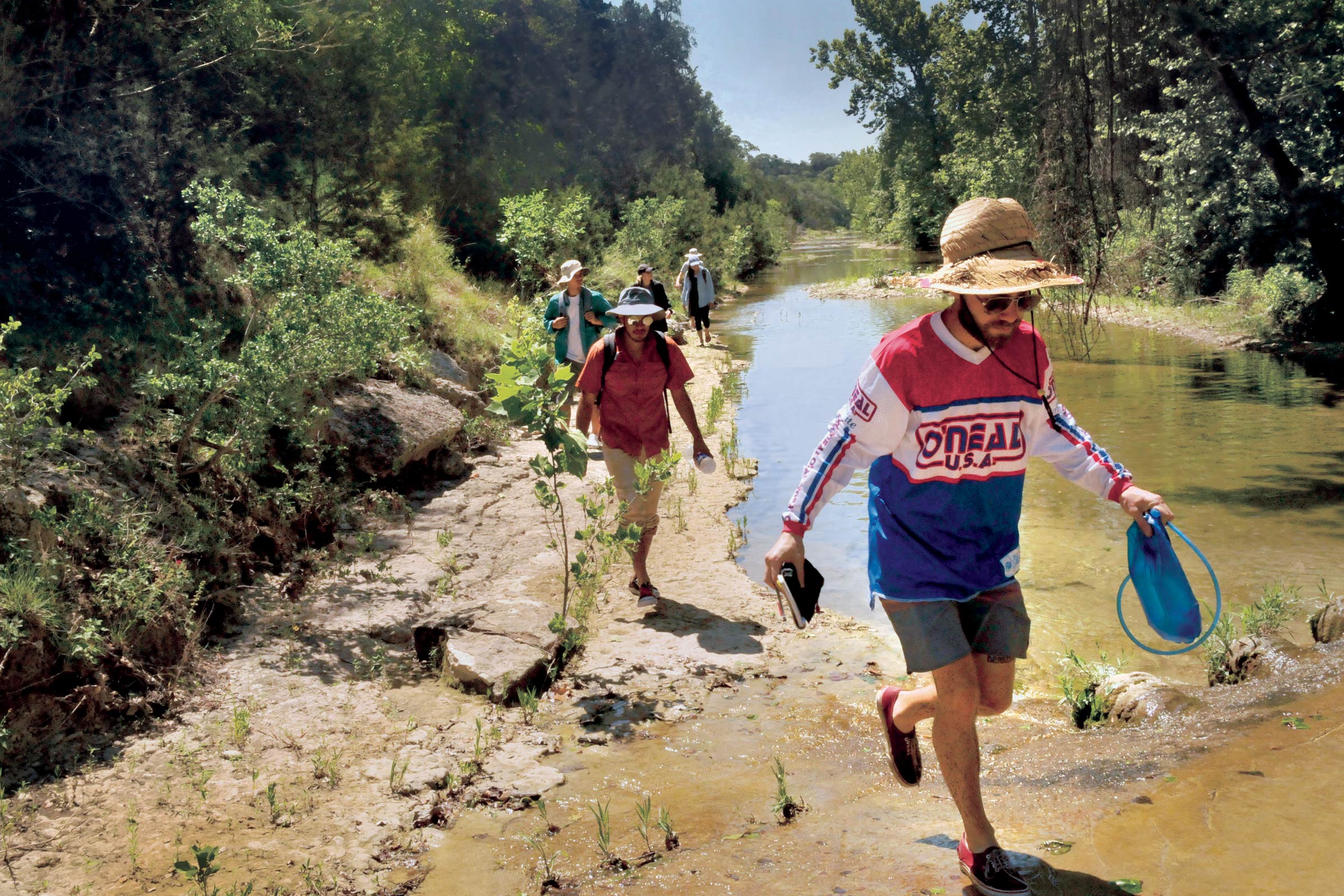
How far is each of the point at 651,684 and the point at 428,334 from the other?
7209 mm

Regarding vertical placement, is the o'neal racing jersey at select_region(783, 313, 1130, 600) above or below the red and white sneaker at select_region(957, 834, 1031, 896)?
above

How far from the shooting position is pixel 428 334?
11883mm

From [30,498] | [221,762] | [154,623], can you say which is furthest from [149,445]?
[221,762]

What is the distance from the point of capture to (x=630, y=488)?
6.97 m

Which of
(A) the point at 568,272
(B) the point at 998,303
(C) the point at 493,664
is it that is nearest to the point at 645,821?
(C) the point at 493,664

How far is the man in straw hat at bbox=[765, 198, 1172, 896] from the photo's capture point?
3193 millimetres

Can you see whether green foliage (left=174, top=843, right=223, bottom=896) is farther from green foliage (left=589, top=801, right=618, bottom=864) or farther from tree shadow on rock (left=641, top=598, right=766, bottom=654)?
tree shadow on rock (left=641, top=598, right=766, bottom=654)

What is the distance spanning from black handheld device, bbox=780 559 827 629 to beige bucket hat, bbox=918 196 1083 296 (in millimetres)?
973

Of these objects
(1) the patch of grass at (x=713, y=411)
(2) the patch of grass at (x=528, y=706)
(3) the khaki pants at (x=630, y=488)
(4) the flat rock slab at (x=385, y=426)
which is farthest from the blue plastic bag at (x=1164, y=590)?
(1) the patch of grass at (x=713, y=411)

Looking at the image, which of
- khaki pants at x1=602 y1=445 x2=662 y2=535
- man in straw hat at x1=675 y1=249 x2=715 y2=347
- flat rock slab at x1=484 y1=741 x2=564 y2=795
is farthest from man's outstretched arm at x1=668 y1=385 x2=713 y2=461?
man in straw hat at x1=675 y1=249 x2=715 y2=347

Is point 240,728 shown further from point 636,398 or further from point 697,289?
point 697,289

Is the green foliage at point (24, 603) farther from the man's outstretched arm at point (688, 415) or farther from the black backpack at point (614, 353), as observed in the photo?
the man's outstretched arm at point (688, 415)

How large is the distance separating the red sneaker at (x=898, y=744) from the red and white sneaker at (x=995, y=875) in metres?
0.53

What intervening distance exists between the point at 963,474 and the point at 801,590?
0.62 m
